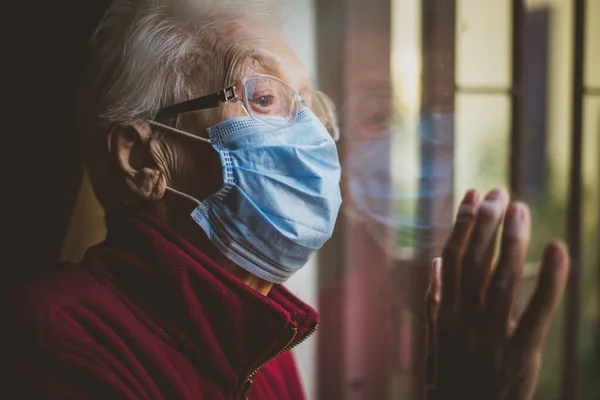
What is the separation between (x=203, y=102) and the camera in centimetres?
110

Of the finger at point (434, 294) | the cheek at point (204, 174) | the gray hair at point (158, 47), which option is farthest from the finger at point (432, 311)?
the gray hair at point (158, 47)

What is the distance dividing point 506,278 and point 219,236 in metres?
0.57

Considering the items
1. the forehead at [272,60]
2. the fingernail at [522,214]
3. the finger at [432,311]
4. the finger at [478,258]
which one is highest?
the forehead at [272,60]

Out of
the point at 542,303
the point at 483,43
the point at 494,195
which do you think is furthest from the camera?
the point at 483,43

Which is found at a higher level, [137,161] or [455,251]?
[137,161]

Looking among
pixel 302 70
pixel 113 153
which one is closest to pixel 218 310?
pixel 113 153

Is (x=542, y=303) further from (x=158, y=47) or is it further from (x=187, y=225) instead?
(x=158, y=47)

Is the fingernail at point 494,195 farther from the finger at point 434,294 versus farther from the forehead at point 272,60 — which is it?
the forehead at point 272,60

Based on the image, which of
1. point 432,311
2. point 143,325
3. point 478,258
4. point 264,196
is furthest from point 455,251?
point 143,325

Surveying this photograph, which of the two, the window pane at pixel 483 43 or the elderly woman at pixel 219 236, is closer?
the elderly woman at pixel 219 236

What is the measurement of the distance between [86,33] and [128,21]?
0.16 meters

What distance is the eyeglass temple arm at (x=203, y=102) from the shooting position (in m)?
1.09

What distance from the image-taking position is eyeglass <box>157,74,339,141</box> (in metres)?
1.10

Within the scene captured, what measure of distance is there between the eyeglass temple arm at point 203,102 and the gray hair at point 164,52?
0.01 metres
